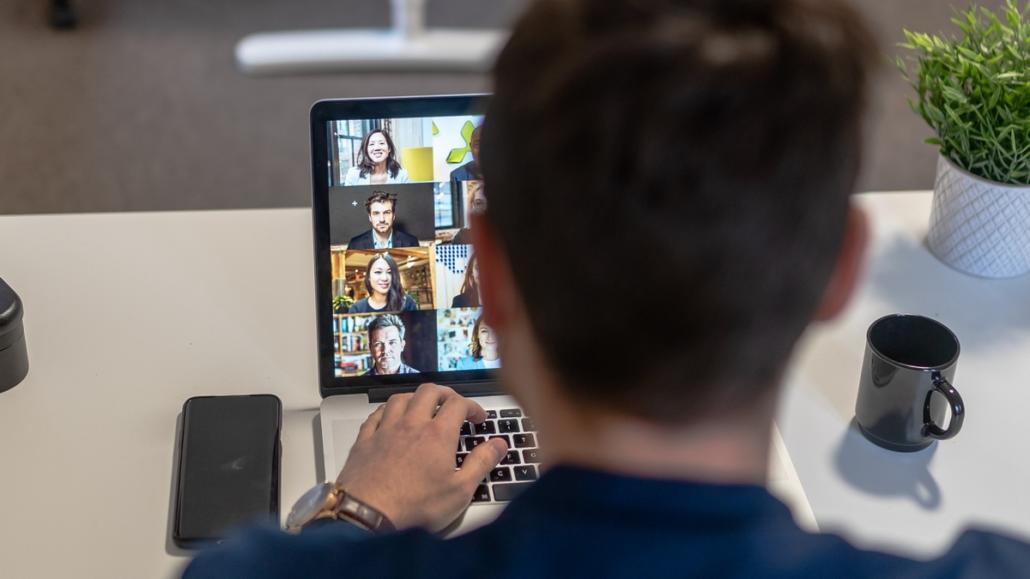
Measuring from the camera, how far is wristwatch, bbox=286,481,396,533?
0.91 meters

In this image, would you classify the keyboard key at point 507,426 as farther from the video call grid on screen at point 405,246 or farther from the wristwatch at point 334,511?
the wristwatch at point 334,511

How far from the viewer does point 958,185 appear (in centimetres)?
128

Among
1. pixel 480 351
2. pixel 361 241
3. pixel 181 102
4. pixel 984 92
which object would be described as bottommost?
pixel 480 351

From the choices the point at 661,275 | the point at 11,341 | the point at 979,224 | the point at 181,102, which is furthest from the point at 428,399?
the point at 181,102

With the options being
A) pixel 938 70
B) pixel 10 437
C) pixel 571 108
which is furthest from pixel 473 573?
pixel 938 70

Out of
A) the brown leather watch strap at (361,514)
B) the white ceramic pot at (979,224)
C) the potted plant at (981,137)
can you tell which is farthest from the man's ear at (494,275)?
the white ceramic pot at (979,224)

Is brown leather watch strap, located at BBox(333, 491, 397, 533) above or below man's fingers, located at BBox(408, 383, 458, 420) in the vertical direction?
below

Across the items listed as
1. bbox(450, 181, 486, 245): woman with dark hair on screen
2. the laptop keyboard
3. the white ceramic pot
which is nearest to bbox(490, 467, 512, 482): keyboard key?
the laptop keyboard

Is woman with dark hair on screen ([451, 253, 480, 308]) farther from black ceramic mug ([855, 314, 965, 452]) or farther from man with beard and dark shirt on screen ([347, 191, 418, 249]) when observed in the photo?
black ceramic mug ([855, 314, 965, 452])

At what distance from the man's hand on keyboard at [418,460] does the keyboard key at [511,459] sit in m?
0.01

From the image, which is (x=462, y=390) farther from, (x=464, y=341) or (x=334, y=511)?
(x=334, y=511)

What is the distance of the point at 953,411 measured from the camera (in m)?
1.05

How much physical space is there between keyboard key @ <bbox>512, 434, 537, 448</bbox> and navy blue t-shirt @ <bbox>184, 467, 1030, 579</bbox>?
0.43 m

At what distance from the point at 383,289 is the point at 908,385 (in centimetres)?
47
